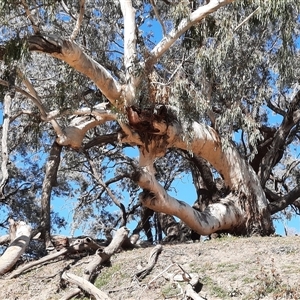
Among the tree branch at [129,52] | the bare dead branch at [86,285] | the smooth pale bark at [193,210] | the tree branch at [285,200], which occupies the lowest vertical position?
the bare dead branch at [86,285]

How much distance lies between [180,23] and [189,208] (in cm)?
333

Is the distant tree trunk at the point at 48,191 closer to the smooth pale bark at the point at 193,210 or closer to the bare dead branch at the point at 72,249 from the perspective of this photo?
the bare dead branch at the point at 72,249

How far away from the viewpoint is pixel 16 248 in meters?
8.23

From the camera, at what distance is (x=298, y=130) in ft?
43.3

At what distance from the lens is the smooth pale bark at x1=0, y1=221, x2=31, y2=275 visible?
7.96 meters

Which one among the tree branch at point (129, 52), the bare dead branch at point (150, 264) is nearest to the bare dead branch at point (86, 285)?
the bare dead branch at point (150, 264)

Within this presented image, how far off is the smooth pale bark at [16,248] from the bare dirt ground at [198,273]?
369mm

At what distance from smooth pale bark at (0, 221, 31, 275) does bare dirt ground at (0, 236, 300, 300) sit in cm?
37

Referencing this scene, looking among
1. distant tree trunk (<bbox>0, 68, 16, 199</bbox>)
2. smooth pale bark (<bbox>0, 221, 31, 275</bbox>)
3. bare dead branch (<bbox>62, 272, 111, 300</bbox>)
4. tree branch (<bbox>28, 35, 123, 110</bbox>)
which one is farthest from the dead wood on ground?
tree branch (<bbox>28, 35, 123, 110</bbox>)

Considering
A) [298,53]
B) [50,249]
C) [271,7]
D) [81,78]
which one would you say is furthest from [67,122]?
[298,53]

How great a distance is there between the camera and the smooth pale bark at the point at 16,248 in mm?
7965

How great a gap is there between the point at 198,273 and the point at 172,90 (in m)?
3.89

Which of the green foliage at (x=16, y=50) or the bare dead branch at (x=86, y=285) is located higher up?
the green foliage at (x=16, y=50)

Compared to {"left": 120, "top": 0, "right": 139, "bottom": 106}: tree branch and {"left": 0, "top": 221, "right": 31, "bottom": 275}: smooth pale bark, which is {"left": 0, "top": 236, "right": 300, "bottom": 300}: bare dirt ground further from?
{"left": 120, "top": 0, "right": 139, "bottom": 106}: tree branch
